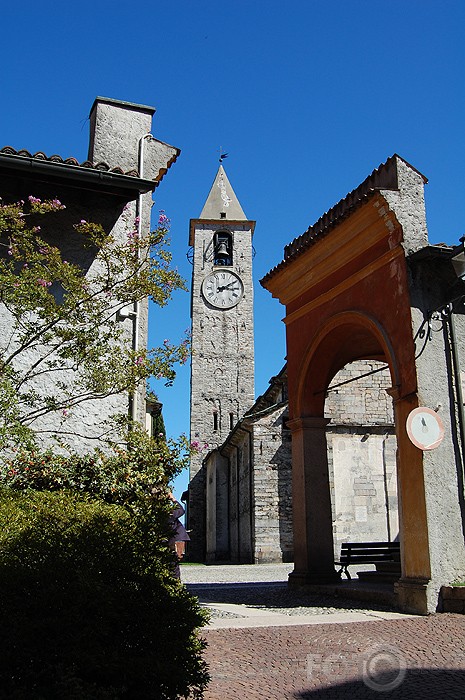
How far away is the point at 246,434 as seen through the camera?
2573 cm

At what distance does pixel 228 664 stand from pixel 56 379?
13.4 feet

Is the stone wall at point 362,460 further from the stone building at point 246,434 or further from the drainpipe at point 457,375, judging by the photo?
the drainpipe at point 457,375

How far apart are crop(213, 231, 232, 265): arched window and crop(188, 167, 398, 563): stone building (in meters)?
0.06

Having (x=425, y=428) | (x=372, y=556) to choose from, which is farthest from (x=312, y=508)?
(x=425, y=428)

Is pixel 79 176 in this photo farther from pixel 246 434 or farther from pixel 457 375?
pixel 246 434

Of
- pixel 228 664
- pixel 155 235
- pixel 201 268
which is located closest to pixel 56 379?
pixel 155 235

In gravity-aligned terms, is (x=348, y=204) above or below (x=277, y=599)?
above

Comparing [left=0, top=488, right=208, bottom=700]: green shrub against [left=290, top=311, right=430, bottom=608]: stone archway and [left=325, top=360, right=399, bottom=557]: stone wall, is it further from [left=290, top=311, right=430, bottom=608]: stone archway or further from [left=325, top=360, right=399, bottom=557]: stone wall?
[left=325, top=360, right=399, bottom=557]: stone wall

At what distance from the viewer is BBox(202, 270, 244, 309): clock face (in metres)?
38.1

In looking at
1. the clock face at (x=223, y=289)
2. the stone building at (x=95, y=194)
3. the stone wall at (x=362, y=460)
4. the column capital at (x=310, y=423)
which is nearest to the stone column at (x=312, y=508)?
the column capital at (x=310, y=423)

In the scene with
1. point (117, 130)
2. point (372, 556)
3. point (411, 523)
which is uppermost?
point (117, 130)

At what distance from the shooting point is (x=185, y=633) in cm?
349

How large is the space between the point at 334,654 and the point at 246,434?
802 inches

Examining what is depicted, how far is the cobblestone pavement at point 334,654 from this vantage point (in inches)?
170
